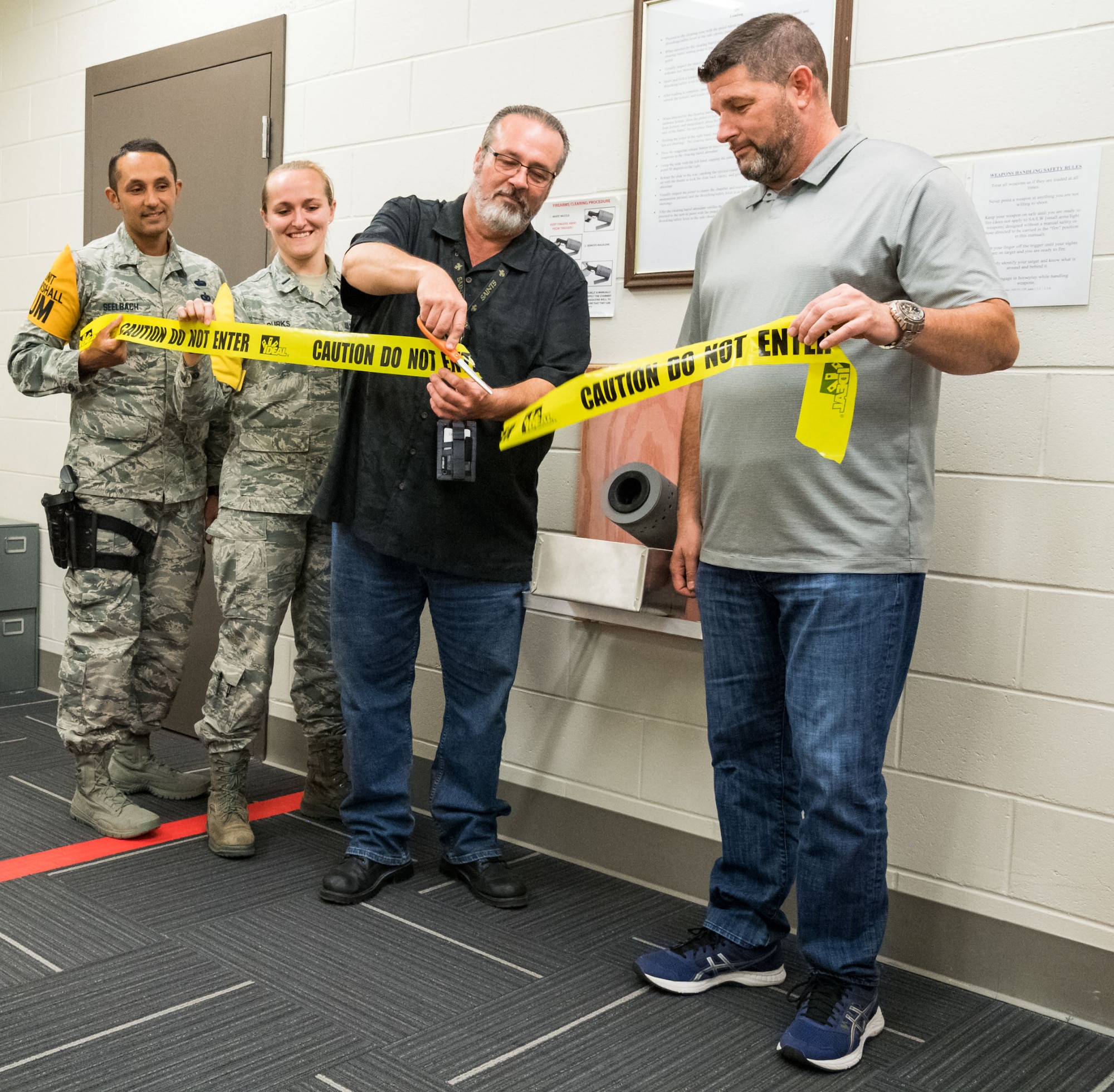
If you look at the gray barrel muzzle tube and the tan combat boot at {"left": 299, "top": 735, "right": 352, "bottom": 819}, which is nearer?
the gray barrel muzzle tube

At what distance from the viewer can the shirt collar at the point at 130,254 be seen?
2.83m

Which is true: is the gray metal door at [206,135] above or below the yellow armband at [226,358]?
above

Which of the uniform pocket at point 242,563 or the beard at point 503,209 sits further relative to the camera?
the uniform pocket at point 242,563

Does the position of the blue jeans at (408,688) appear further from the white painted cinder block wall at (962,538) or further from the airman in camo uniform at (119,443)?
the airman in camo uniform at (119,443)

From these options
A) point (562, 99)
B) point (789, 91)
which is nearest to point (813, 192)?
point (789, 91)

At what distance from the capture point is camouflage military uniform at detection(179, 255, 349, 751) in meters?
2.69

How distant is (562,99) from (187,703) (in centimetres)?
230

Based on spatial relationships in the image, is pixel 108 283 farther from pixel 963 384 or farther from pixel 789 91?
pixel 963 384

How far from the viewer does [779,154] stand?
6.14 feet

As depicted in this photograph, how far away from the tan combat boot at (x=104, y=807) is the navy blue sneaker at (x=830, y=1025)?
1.70 meters

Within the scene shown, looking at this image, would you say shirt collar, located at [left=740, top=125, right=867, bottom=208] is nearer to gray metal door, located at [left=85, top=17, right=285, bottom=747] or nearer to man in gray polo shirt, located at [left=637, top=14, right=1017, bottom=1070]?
man in gray polo shirt, located at [left=637, top=14, right=1017, bottom=1070]

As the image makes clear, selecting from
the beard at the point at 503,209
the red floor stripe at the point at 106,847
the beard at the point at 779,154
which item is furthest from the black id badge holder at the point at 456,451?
the red floor stripe at the point at 106,847

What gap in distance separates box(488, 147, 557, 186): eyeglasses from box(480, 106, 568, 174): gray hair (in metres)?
0.03

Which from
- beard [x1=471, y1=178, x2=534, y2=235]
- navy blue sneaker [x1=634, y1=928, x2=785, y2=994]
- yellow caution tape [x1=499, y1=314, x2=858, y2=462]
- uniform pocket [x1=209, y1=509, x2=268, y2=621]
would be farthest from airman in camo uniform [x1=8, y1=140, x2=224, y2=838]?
navy blue sneaker [x1=634, y1=928, x2=785, y2=994]
